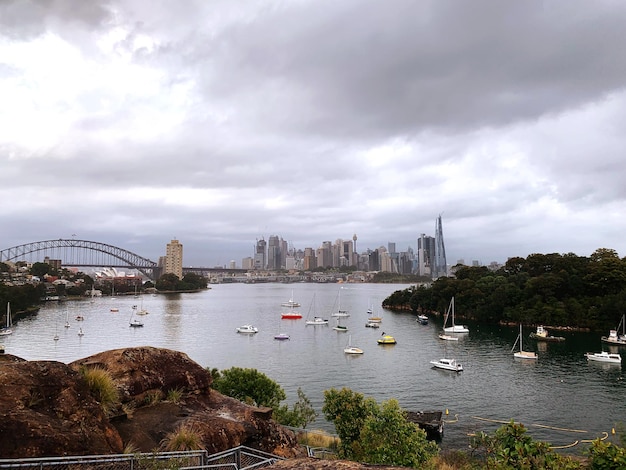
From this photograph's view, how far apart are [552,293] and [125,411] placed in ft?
296

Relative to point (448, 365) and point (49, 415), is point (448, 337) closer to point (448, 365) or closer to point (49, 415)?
point (448, 365)

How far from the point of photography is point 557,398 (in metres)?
40.7

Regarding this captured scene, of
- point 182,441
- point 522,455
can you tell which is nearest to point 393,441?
point 522,455

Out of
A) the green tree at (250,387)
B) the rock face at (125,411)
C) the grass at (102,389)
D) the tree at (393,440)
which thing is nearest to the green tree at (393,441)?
the tree at (393,440)

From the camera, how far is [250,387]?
92.4ft

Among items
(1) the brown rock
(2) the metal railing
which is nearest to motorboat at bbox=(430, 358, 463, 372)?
Answer: (2) the metal railing

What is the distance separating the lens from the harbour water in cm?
3616

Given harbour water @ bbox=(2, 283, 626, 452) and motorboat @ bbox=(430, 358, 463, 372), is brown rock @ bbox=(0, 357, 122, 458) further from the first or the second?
motorboat @ bbox=(430, 358, 463, 372)

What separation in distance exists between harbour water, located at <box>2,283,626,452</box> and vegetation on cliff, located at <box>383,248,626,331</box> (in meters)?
4.79

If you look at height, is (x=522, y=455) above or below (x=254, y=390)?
above

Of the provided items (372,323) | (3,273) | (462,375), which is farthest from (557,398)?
(3,273)

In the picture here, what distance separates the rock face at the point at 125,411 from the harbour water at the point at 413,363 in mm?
21437

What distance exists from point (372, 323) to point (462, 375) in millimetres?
39970

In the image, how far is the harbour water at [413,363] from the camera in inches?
1423
